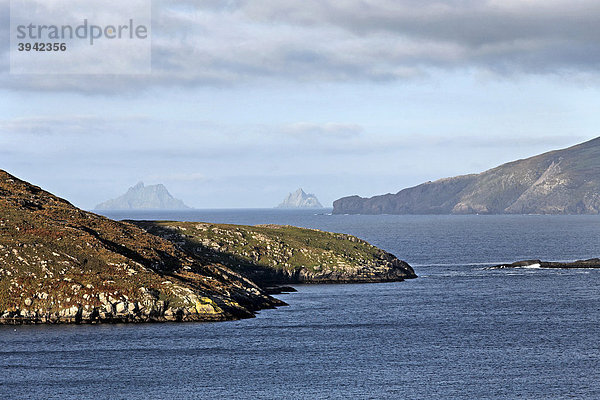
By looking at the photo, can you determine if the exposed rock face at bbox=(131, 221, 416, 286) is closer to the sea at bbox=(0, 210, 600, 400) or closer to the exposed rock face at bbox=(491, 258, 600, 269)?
the exposed rock face at bbox=(491, 258, 600, 269)

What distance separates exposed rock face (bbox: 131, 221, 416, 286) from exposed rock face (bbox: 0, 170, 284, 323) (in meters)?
36.9

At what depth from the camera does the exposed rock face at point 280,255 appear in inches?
6619

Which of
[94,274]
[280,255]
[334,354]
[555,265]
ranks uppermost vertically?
[94,274]

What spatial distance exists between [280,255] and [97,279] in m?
69.6

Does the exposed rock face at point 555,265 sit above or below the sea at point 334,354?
above

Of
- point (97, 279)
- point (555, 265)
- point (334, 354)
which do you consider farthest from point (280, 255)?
point (334, 354)

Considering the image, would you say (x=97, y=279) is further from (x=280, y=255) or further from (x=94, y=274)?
(x=280, y=255)

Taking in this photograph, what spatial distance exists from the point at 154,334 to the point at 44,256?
25.8 metres

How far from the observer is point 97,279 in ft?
356

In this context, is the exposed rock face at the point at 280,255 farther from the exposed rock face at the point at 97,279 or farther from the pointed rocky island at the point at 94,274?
the exposed rock face at the point at 97,279

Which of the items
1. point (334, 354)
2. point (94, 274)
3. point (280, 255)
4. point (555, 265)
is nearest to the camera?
point (334, 354)

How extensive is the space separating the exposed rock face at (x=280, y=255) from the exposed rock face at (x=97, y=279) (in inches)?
1453

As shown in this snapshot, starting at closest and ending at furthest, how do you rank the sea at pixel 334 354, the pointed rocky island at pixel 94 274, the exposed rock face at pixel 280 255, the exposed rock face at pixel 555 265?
the sea at pixel 334 354 < the pointed rocky island at pixel 94 274 < the exposed rock face at pixel 280 255 < the exposed rock face at pixel 555 265

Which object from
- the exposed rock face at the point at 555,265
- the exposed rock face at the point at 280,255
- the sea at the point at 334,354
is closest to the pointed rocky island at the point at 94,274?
the sea at the point at 334,354
